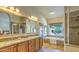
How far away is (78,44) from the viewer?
6.78ft

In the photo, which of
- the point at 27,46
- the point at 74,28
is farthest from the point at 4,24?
the point at 74,28

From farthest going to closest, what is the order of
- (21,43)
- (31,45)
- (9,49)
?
(31,45), (21,43), (9,49)

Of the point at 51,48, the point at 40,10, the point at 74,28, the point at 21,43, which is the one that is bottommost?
the point at 51,48

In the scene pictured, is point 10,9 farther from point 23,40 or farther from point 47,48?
point 47,48

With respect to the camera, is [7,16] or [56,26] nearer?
[7,16]

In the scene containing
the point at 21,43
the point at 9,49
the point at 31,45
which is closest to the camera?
the point at 9,49

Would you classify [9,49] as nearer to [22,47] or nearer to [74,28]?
[22,47]

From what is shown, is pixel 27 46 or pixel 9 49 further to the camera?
pixel 27 46

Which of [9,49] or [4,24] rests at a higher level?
[4,24]

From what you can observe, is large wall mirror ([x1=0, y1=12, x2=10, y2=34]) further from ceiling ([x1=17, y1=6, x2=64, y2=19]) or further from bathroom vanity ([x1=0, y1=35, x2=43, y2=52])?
ceiling ([x1=17, y1=6, x2=64, y2=19])

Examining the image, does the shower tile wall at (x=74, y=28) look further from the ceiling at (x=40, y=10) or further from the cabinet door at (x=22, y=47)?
the cabinet door at (x=22, y=47)
